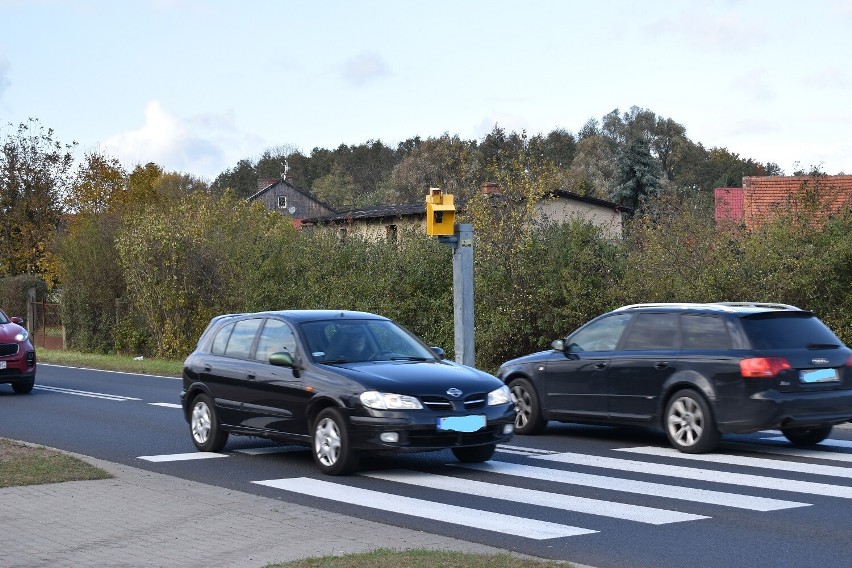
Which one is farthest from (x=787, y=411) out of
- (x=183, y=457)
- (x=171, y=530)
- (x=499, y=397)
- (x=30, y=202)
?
(x=30, y=202)

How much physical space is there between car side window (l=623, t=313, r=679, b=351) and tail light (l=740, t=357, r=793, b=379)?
1.02 meters

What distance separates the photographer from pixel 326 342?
1285cm

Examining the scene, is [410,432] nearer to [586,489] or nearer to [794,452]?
[586,489]

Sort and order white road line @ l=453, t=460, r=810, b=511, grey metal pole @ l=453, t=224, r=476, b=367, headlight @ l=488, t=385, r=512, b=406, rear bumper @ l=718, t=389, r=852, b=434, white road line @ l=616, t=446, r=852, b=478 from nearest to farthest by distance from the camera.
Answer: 1. white road line @ l=453, t=460, r=810, b=511
2. white road line @ l=616, t=446, r=852, b=478
3. headlight @ l=488, t=385, r=512, b=406
4. rear bumper @ l=718, t=389, r=852, b=434
5. grey metal pole @ l=453, t=224, r=476, b=367

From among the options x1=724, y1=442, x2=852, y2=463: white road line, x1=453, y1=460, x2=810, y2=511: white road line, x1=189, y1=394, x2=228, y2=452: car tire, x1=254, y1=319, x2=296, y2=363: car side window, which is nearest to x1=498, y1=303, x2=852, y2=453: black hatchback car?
x1=724, y1=442, x2=852, y2=463: white road line

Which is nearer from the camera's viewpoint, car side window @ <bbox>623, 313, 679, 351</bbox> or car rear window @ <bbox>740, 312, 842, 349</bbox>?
car rear window @ <bbox>740, 312, 842, 349</bbox>

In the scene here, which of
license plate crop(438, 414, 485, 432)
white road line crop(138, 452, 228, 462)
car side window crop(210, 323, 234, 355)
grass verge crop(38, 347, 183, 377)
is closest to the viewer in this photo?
license plate crop(438, 414, 485, 432)

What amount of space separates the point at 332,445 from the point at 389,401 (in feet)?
2.70

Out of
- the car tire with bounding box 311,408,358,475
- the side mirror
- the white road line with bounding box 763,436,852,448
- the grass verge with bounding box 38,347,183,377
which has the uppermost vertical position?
the side mirror

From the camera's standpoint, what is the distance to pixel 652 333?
13.9 meters

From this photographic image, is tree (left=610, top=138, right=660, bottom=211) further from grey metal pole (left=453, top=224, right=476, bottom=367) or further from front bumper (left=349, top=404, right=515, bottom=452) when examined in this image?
front bumper (left=349, top=404, right=515, bottom=452)

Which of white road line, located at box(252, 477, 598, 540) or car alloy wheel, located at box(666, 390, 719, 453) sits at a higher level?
car alloy wheel, located at box(666, 390, 719, 453)

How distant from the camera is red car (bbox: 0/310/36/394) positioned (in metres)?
23.0

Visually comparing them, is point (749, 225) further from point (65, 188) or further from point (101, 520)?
point (65, 188)
